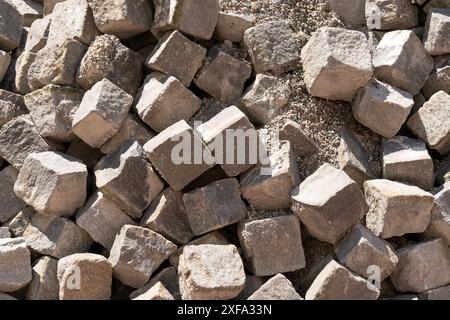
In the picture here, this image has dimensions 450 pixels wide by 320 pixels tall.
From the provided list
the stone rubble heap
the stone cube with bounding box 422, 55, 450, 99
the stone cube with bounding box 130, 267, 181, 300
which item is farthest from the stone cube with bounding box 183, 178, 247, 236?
the stone cube with bounding box 422, 55, 450, 99

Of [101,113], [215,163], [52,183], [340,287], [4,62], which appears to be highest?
[4,62]

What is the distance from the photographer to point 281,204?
3686 mm

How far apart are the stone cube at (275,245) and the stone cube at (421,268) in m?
0.52

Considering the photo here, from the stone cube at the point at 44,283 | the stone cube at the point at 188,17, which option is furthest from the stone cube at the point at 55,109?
the stone cube at the point at 44,283

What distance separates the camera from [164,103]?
3.83 metres

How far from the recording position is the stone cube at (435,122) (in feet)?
12.6

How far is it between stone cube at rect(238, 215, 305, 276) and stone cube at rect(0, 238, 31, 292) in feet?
3.76

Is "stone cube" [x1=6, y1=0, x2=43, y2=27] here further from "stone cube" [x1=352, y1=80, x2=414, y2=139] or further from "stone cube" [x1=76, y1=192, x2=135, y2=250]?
"stone cube" [x1=352, y1=80, x2=414, y2=139]

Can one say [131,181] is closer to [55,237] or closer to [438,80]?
[55,237]

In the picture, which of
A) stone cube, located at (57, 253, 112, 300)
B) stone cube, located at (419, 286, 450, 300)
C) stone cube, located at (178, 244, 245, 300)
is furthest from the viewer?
stone cube, located at (419, 286, 450, 300)

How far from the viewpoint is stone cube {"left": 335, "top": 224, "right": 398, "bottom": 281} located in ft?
11.4

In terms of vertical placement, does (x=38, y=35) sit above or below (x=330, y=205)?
above

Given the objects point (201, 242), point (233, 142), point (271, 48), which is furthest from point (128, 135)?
point (271, 48)

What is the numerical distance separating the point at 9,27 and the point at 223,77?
1.52 metres
